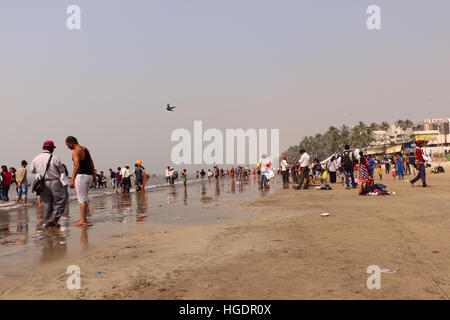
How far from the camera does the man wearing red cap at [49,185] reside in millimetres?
6957

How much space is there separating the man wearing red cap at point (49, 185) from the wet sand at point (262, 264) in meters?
2.63

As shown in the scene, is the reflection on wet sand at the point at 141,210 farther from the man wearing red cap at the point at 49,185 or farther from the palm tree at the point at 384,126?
the palm tree at the point at 384,126

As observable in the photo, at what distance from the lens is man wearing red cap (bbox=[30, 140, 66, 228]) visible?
696 cm

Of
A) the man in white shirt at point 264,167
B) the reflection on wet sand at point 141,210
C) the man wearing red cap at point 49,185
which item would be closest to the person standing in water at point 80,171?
the man wearing red cap at point 49,185

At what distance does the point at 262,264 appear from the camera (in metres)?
3.39

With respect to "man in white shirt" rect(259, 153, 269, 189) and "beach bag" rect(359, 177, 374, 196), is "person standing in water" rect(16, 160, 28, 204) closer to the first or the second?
"man in white shirt" rect(259, 153, 269, 189)

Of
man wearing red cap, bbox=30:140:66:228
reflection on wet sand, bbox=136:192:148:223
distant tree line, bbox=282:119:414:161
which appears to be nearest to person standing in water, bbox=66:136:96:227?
man wearing red cap, bbox=30:140:66:228

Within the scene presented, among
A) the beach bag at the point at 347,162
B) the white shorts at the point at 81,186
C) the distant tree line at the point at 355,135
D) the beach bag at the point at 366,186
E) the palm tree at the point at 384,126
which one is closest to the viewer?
the white shorts at the point at 81,186

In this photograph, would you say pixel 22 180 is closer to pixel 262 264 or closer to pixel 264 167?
pixel 264 167

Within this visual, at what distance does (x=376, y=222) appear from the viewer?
226 inches

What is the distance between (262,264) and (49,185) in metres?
5.86

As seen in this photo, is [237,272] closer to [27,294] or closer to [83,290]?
[83,290]

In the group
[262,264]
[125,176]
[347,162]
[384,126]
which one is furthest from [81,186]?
[384,126]
